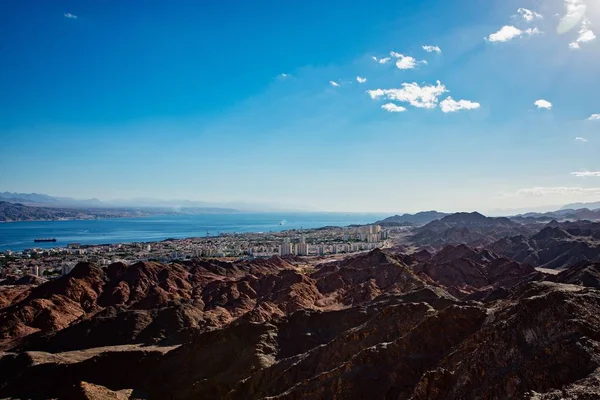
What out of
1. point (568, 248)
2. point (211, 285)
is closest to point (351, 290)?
point (211, 285)

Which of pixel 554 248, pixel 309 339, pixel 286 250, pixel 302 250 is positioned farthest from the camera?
pixel 302 250

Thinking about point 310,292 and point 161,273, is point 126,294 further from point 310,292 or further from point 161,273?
point 310,292

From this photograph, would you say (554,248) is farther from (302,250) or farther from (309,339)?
Answer: (309,339)

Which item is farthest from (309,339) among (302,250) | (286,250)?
(302,250)

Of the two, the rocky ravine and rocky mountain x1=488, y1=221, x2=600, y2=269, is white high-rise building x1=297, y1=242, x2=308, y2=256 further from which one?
the rocky ravine

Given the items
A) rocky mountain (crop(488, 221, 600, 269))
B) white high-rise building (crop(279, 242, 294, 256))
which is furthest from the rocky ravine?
white high-rise building (crop(279, 242, 294, 256))
